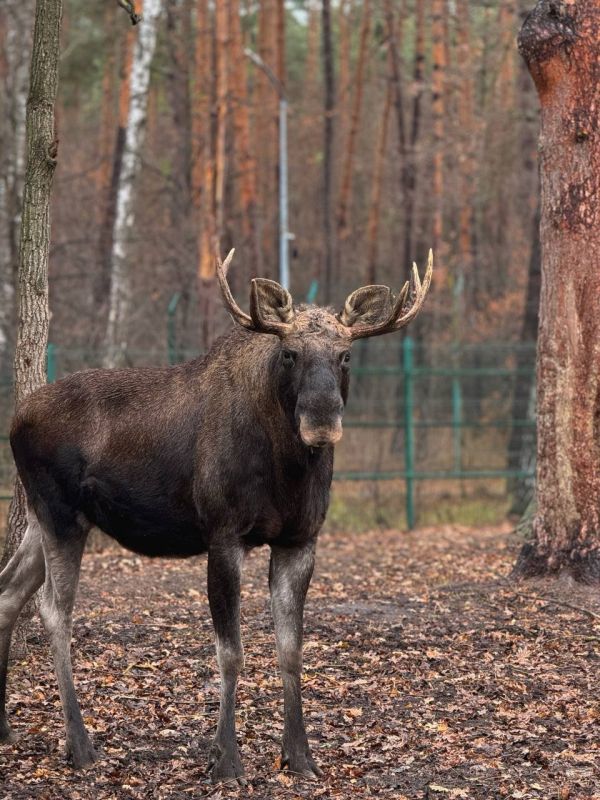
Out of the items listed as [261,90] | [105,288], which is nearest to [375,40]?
[261,90]

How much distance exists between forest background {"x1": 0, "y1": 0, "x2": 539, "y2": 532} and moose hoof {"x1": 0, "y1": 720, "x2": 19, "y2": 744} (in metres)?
A: 8.02

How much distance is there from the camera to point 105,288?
60.0ft

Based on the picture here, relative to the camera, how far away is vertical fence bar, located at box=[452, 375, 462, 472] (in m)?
17.6

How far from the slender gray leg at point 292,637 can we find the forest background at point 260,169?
8.45m

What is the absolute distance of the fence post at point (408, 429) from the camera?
15867 mm

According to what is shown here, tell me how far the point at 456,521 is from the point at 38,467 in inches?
428

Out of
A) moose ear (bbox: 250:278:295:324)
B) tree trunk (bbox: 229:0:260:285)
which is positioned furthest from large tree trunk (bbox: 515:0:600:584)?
tree trunk (bbox: 229:0:260:285)

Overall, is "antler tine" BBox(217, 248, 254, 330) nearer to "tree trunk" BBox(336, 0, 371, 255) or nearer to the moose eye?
the moose eye

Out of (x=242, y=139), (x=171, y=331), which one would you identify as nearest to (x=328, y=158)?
(x=242, y=139)

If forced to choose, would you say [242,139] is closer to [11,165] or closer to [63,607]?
[11,165]

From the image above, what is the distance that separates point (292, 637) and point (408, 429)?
399 inches

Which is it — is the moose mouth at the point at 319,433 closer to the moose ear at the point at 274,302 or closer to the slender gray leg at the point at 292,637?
the moose ear at the point at 274,302

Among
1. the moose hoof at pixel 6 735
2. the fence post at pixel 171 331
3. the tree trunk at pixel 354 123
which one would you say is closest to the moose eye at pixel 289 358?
the moose hoof at pixel 6 735

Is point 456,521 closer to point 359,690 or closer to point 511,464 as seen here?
point 511,464
